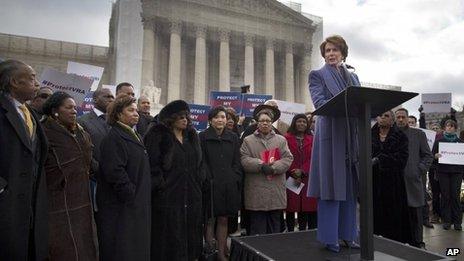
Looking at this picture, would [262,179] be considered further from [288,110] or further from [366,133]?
[288,110]

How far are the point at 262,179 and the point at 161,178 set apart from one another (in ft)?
4.85

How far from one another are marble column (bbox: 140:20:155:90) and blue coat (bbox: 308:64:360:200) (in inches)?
936

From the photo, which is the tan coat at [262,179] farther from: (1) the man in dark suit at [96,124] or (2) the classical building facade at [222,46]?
(2) the classical building facade at [222,46]

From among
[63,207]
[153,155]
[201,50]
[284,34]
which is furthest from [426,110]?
[284,34]

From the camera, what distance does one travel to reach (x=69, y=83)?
18.0 ft

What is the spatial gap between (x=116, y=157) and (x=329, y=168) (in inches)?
73.2

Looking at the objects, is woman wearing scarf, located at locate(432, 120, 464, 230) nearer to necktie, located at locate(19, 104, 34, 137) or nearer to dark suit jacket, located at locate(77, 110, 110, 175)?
dark suit jacket, located at locate(77, 110, 110, 175)

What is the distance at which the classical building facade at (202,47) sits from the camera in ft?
89.3

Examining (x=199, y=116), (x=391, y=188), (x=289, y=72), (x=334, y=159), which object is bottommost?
(x=391, y=188)

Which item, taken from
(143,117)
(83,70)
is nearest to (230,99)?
(83,70)

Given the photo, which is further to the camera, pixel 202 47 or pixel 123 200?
pixel 202 47

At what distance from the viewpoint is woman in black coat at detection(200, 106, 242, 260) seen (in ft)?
14.5

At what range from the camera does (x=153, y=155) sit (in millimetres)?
3650

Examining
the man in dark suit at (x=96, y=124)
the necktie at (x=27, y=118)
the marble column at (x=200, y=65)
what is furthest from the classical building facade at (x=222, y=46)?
the necktie at (x=27, y=118)
